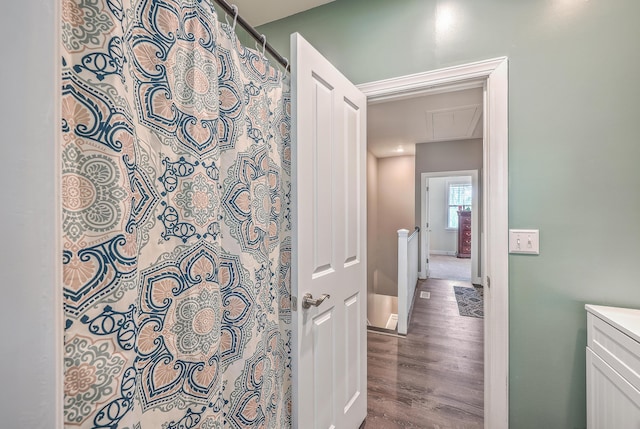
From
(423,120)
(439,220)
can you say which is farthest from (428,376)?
(439,220)

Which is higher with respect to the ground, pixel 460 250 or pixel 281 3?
pixel 281 3

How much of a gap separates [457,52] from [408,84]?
0.92 ft

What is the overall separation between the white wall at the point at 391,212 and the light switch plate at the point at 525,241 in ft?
12.9

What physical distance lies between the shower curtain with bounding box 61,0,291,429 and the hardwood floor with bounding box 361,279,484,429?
1.03 metres

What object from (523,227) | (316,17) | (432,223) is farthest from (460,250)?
(316,17)

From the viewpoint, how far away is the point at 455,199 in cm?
823

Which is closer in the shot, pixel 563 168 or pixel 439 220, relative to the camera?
pixel 563 168

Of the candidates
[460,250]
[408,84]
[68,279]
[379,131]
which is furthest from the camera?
[460,250]

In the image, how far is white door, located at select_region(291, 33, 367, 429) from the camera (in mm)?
1074

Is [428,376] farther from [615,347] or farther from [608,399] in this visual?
[615,347]

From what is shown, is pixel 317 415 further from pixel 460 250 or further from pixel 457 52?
pixel 460 250

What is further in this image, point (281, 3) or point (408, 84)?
point (281, 3)

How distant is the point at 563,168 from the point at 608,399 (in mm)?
1000

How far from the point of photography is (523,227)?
4.43 feet
